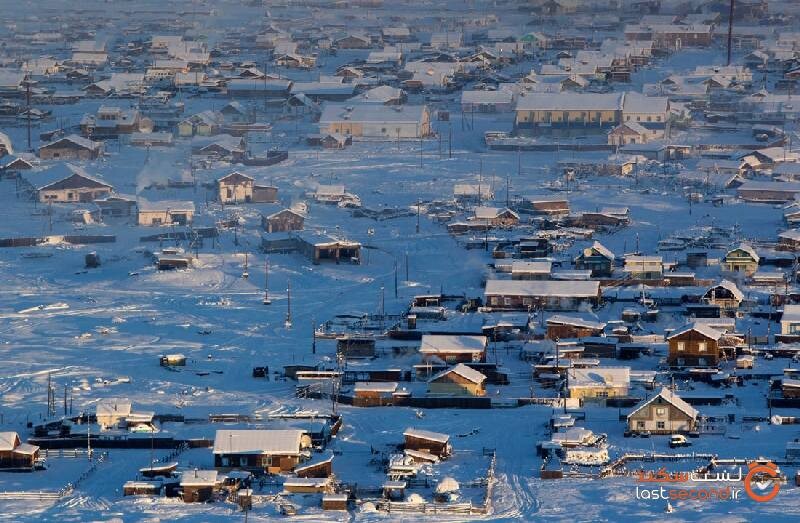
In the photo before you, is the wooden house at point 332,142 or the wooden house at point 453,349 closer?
the wooden house at point 453,349

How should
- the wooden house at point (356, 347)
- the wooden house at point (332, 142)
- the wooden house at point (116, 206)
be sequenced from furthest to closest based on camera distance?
the wooden house at point (332, 142) < the wooden house at point (116, 206) < the wooden house at point (356, 347)

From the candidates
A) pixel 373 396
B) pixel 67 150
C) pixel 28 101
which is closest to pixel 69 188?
pixel 67 150

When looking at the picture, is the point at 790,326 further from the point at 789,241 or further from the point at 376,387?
the point at 376,387

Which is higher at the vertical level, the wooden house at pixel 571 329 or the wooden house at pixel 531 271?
the wooden house at pixel 531 271

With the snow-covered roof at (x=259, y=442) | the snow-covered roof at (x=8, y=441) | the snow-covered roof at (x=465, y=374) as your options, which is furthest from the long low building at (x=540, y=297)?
the snow-covered roof at (x=8, y=441)

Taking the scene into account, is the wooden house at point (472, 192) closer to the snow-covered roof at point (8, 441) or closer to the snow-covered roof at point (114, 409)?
the snow-covered roof at point (114, 409)

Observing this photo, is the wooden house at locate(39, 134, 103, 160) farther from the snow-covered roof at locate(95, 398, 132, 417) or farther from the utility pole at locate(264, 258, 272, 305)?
the snow-covered roof at locate(95, 398, 132, 417)

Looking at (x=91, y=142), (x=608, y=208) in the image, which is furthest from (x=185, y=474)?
(x=91, y=142)
